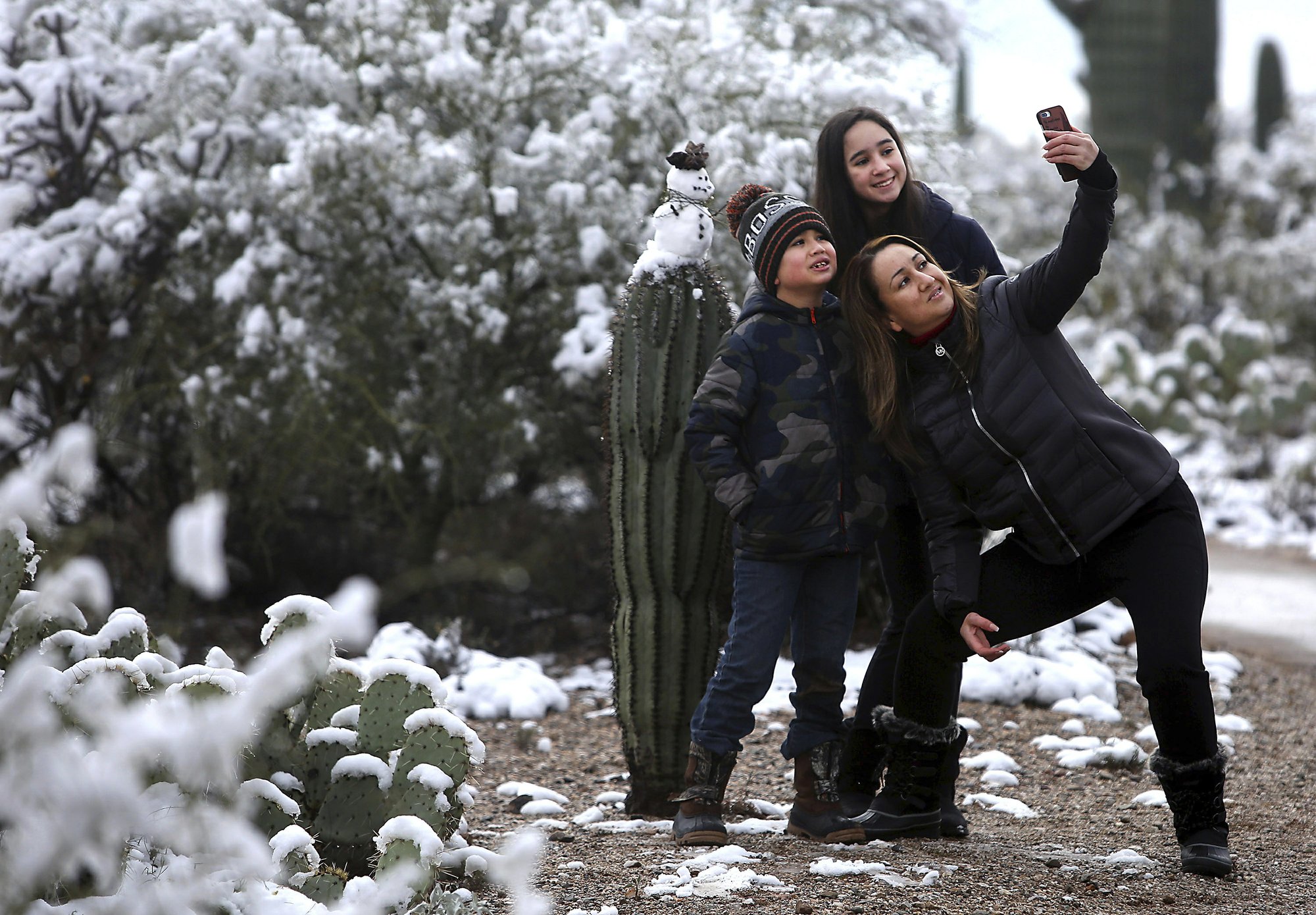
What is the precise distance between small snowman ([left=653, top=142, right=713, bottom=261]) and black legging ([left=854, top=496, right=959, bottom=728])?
949 millimetres

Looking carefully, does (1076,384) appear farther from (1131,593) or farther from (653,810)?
(653,810)

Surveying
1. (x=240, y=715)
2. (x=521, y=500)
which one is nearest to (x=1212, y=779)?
(x=240, y=715)

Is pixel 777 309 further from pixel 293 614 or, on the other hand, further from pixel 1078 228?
pixel 293 614

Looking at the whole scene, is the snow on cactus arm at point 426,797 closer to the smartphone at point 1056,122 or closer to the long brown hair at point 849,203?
the long brown hair at point 849,203

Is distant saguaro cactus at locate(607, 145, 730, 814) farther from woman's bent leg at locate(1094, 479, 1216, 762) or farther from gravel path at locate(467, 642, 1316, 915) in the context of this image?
woman's bent leg at locate(1094, 479, 1216, 762)

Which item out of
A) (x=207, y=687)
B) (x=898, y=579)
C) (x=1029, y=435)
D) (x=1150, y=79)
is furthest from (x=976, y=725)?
(x=1150, y=79)

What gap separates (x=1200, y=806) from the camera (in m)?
2.93

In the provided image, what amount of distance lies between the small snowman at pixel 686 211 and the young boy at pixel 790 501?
1.09 ft

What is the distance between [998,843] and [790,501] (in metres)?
1.07

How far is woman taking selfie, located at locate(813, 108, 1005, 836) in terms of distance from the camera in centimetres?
336

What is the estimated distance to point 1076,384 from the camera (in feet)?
9.82

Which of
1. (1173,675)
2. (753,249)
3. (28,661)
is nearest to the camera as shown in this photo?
(28,661)

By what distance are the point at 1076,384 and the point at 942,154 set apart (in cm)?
355

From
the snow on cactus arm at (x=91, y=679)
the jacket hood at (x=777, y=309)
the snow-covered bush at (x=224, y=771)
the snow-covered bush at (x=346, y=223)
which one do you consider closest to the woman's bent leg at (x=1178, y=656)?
the jacket hood at (x=777, y=309)
